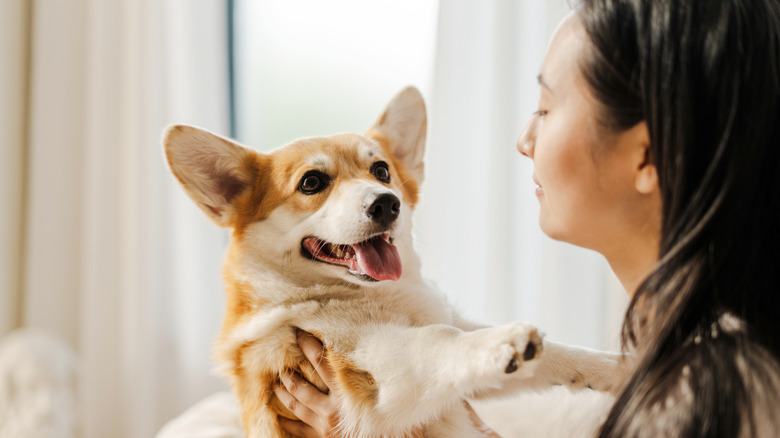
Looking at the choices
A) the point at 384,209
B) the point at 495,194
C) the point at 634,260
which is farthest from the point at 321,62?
the point at 634,260

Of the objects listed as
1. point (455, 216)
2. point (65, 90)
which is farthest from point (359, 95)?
point (65, 90)

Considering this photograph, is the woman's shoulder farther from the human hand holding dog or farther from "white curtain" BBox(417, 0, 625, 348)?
"white curtain" BBox(417, 0, 625, 348)

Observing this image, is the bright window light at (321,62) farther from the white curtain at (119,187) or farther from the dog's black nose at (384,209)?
the dog's black nose at (384,209)

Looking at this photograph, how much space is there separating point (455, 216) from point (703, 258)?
5.11ft

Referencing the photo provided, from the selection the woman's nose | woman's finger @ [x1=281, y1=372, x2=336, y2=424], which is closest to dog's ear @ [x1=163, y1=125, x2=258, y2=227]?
woman's finger @ [x1=281, y1=372, x2=336, y2=424]

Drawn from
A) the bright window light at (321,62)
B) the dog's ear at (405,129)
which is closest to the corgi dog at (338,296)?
the dog's ear at (405,129)

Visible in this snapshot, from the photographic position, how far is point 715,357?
66 cm

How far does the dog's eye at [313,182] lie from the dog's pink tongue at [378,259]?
165mm

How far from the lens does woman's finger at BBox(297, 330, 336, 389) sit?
3.36 feet

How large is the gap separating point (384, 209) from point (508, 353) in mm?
380

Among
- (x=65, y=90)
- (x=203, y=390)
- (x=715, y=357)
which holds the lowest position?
(x=203, y=390)

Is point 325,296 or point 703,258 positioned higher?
point 703,258

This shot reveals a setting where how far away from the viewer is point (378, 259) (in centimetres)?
111

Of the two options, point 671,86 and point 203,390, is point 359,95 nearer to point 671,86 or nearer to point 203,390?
point 203,390
